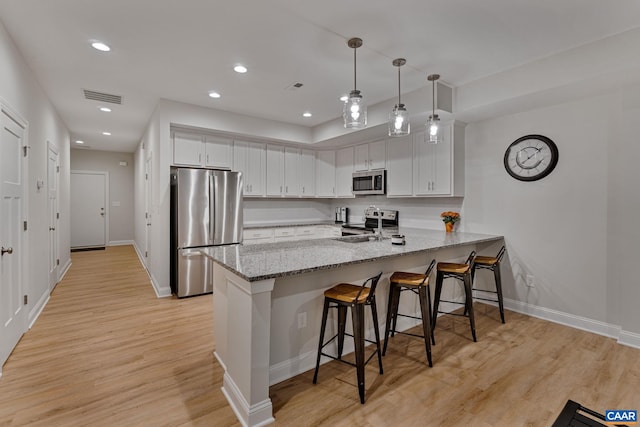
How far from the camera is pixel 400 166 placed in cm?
474

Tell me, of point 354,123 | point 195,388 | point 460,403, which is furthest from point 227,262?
point 460,403

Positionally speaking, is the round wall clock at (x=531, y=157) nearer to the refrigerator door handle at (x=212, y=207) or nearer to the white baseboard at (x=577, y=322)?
the white baseboard at (x=577, y=322)

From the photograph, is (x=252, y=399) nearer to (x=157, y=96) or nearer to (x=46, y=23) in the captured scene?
(x=46, y=23)


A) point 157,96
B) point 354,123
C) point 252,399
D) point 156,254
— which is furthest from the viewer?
point 156,254

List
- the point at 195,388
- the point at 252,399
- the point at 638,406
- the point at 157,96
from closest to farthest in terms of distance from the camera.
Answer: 1. the point at 252,399
2. the point at 638,406
3. the point at 195,388
4. the point at 157,96

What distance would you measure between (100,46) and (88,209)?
702cm

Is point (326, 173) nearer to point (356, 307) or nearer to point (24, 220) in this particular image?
point (356, 307)

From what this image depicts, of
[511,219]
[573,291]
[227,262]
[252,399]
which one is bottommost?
[252,399]

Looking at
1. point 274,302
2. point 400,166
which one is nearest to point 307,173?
point 400,166

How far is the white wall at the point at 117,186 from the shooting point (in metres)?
8.28

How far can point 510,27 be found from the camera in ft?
8.01

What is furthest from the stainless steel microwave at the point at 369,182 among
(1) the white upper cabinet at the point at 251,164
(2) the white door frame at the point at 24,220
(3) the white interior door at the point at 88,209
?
(3) the white interior door at the point at 88,209

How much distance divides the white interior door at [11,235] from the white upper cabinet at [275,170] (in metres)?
3.17

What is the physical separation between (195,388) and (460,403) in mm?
1826
